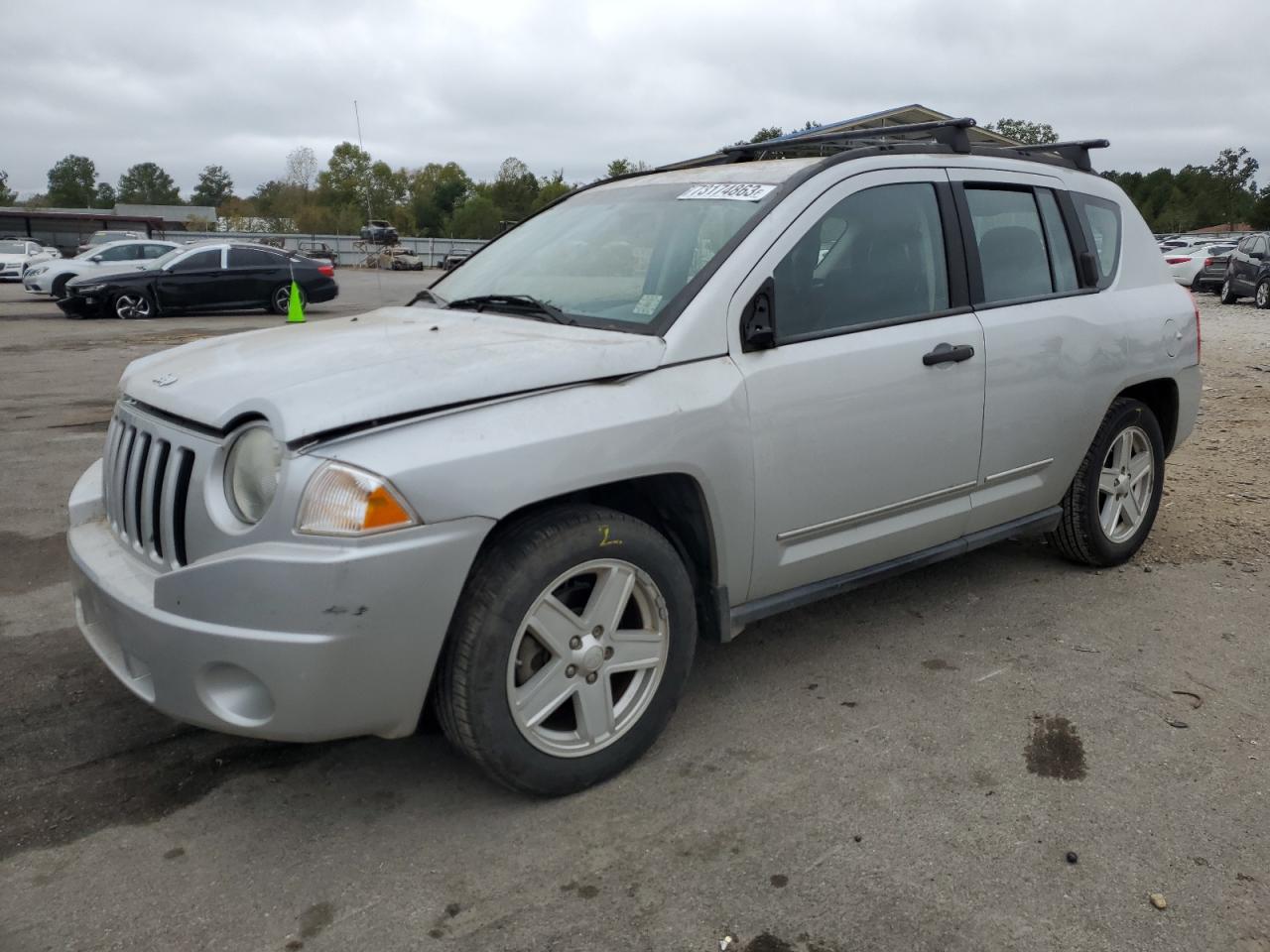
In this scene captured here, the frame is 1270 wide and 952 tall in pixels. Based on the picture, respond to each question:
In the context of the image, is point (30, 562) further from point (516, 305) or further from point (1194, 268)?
point (1194, 268)

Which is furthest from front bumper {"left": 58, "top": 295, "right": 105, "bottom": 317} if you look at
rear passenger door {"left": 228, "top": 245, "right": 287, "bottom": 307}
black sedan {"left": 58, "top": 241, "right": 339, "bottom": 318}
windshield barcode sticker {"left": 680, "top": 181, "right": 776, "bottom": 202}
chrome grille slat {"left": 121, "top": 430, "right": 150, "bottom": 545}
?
windshield barcode sticker {"left": 680, "top": 181, "right": 776, "bottom": 202}

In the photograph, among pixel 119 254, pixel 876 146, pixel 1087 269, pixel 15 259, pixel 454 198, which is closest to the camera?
pixel 876 146

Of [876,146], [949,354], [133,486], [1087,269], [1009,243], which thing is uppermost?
[876,146]

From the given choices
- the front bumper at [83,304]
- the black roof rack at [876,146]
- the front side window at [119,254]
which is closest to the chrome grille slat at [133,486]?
the black roof rack at [876,146]

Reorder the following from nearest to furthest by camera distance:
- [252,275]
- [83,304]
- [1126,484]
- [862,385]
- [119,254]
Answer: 1. [862,385]
2. [1126,484]
3. [83,304]
4. [252,275]
5. [119,254]

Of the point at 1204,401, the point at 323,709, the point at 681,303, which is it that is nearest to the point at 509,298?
the point at 681,303

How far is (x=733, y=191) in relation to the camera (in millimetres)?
3547

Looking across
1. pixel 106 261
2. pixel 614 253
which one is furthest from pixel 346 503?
pixel 106 261

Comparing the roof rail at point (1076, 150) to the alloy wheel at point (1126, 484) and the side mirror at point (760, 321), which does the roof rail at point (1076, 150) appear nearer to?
the alloy wheel at point (1126, 484)

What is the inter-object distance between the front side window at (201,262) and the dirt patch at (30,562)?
1540cm

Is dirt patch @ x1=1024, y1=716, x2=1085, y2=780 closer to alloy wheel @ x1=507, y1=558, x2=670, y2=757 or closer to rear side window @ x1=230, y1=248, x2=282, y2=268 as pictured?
alloy wheel @ x1=507, y1=558, x2=670, y2=757

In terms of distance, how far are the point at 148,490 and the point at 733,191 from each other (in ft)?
6.72

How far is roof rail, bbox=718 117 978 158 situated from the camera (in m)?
3.95

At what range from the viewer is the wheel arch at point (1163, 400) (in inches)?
187
